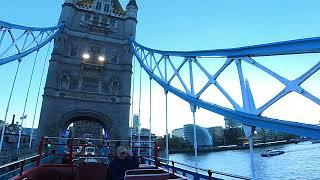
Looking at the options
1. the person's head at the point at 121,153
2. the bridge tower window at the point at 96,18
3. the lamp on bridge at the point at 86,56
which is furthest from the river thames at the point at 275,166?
the bridge tower window at the point at 96,18

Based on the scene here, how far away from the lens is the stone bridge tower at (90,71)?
26.7m

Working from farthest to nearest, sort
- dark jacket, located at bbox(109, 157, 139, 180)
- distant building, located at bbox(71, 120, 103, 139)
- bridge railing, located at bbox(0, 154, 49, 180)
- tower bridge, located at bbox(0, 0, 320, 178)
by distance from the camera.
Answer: distant building, located at bbox(71, 120, 103, 139)
tower bridge, located at bbox(0, 0, 320, 178)
bridge railing, located at bbox(0, 154, 49, 180)
dark jacket, located at bbox(109, 157, 139, 180)

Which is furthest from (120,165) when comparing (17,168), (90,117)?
(90,117)

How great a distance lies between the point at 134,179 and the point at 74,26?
91.2 ft

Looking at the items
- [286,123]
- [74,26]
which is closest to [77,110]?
[74,26]

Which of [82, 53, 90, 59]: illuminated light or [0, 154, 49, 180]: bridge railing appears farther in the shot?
[82, 53, 90, 59]: illuminated light

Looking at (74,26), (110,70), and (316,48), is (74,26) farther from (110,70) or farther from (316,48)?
(316,48)

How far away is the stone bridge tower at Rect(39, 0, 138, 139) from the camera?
26672 mm

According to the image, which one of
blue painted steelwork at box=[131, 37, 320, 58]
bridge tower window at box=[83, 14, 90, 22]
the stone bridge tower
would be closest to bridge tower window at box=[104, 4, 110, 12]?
the stone bridge tower

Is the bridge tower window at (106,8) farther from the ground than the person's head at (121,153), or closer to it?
farther from the ground

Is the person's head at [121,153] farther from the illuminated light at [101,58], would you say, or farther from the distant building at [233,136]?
the distant building at [233,136]

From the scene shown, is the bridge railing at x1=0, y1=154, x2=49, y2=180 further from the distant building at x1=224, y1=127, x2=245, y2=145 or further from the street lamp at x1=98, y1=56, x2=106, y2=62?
the distant building at x1=224, y1=127, x2=245, y2=145

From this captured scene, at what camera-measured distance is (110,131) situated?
27.7 meters

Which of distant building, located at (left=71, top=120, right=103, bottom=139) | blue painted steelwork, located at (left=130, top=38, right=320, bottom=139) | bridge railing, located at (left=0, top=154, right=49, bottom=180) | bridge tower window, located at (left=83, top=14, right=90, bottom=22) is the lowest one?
bridge railing, located at (left=0, top=154, right=49, bottom=180)
